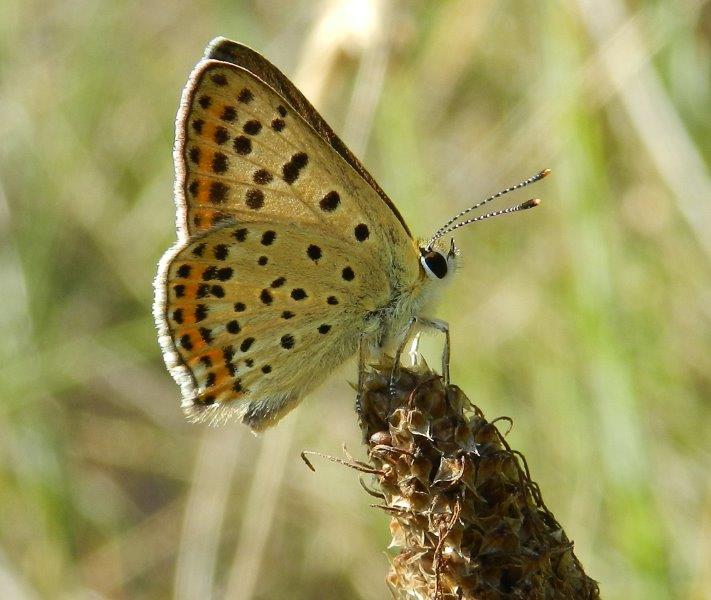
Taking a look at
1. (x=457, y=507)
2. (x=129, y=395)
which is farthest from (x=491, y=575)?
(x=129, y=395)

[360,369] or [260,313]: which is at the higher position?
[260,313]

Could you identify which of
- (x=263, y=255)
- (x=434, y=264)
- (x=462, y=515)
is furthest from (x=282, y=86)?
(x=462, y=515)

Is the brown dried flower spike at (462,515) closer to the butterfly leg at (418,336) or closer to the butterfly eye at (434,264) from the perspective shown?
the butterfly leg at (418,336)

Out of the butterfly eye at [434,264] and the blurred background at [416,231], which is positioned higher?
the butterfly eye at [434,264]

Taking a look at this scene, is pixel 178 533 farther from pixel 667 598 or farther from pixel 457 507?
pixel 457 507

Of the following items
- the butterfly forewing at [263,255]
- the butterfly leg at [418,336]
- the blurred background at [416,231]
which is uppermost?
the butterfly forewing at [263,255]

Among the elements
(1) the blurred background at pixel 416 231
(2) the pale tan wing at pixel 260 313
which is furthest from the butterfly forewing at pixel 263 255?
(1) the blurred background at pixel 416 231

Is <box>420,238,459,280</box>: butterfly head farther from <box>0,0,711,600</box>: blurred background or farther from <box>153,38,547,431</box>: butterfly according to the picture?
<box>0,0,711,600</box>: blurred background

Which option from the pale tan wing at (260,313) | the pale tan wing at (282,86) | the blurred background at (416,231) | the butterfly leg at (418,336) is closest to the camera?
the butterfly leg at (418,336)

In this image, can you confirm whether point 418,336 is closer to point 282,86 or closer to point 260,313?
point 260,313
